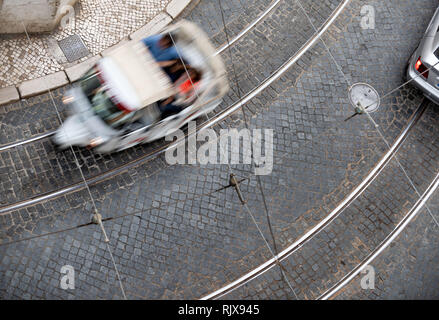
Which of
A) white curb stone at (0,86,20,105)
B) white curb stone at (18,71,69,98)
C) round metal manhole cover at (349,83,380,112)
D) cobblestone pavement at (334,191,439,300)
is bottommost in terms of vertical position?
white curb stone at (0,86,20,105)

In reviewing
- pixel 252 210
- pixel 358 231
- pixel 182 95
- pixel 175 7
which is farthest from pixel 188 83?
pixel 358 231

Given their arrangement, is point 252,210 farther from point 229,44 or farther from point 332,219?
point 229,44

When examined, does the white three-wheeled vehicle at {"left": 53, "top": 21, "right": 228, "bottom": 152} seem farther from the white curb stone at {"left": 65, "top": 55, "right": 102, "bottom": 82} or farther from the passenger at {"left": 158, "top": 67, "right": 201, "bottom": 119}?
the white curb stone at {"left": 65, "top": 55, "right": 102, "bottom": 82}

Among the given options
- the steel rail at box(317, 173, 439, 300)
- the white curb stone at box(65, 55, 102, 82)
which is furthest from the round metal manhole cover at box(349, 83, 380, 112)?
the white curb stone at box(65, 55, 102, 82)

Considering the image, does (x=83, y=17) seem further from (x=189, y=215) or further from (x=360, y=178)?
(x=360, y=178)

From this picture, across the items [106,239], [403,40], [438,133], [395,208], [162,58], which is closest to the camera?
[106,239]

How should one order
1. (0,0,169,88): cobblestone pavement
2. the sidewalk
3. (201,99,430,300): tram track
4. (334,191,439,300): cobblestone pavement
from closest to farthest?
(201,99,430,300): tram track → (334,191,439,300): cobblestone pavement → the sidewalk → (0,0,169,88): cobblestone pavement

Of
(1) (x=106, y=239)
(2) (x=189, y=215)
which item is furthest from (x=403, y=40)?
(1) (x=106, y=239)
